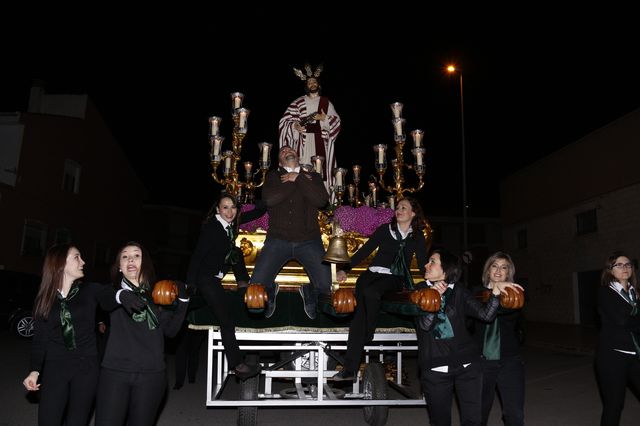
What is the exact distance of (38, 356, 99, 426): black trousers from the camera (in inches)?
167

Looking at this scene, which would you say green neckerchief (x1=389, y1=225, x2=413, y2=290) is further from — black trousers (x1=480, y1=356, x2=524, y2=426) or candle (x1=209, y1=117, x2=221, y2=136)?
candle (x1=209, y1=117, x2=221, y2=136)

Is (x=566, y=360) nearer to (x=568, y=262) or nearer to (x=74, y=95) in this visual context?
(x=568, y=262)

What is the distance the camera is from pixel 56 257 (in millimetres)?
4543

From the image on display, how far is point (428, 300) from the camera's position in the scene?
14.3ft

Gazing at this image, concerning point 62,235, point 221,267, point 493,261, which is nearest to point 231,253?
point 221,267

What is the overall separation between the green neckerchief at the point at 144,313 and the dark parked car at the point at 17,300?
13437 mm

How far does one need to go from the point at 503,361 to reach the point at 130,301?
3.56 m

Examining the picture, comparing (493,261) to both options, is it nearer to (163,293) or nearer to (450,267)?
(450,267)

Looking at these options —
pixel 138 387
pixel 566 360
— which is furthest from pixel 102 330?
pixel 566 360

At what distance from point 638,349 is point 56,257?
18.5 feet

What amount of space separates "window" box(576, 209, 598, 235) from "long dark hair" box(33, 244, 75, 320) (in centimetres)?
2450

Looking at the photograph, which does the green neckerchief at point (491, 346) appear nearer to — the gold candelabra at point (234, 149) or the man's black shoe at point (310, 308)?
the man's black shoe at point (310, 308)

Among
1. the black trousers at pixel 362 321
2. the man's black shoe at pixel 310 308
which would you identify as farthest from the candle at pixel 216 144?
the black trousers at pixel 362 321

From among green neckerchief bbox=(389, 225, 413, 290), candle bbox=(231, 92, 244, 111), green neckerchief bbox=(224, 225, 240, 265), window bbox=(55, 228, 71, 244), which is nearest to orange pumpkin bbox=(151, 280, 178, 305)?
green neckerchief bbox=(224, 225, 240, 265)
